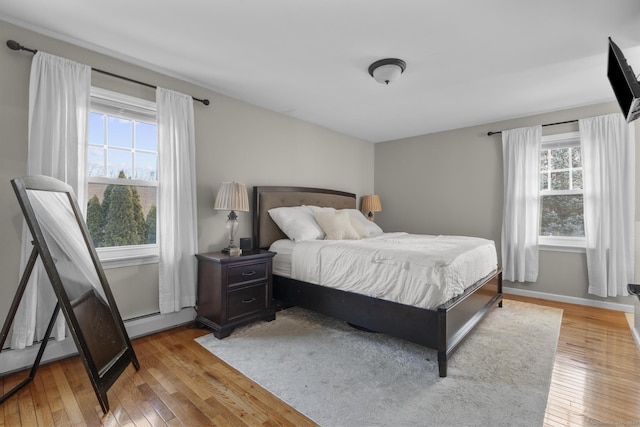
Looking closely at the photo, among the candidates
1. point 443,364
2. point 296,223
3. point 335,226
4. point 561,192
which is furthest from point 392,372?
point 561,192

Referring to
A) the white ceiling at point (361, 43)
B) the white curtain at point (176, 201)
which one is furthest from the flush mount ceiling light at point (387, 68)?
the white curtain at point (176, 201)

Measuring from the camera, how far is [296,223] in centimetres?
350

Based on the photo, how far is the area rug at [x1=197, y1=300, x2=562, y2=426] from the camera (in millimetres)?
1689

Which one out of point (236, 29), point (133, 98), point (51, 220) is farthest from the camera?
point (133, 98)

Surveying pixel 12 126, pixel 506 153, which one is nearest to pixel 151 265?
pixel 12 126

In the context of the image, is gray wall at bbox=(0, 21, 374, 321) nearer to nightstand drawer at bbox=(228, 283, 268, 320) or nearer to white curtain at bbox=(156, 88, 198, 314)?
white curtain at bbox=(156, 88, 198, 314)

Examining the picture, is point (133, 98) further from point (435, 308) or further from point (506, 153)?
point (506, 153)

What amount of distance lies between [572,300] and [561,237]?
79cm

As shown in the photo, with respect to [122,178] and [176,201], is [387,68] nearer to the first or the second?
[176,201]

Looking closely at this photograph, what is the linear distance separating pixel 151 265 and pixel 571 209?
4943 millimetres

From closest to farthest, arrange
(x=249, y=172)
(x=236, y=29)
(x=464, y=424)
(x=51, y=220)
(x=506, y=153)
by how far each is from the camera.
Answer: (x=464, y=424)
(x=51, y=220)
(x=236, y=29)
(x=249, y=172)
(x=506, y=153)

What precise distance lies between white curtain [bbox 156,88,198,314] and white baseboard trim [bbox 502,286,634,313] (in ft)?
13.5

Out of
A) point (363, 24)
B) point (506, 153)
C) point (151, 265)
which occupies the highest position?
point (363, 24)

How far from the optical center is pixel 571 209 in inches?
152
